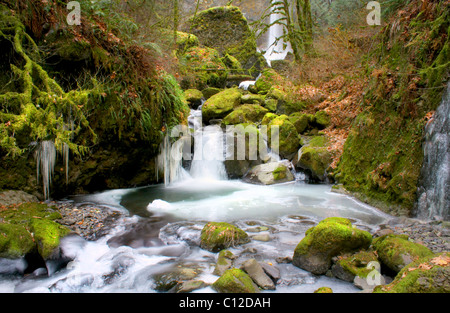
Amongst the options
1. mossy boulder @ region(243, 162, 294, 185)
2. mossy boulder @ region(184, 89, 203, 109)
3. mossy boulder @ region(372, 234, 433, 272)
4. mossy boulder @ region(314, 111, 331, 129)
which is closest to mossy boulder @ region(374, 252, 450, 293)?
mossy boulder @ region(372, 234, 433, 272)

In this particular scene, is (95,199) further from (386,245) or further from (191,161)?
(386,245)

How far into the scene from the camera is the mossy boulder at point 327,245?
3756mm

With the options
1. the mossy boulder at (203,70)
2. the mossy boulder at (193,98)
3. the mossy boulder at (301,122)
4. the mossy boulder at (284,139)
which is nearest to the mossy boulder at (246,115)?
the mossy boulder at (301,122)

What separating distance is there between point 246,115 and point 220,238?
8.32m

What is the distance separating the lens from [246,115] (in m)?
12.3

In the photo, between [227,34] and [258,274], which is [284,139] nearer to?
[258,274]

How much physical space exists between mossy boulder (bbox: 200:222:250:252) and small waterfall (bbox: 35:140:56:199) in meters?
3.87

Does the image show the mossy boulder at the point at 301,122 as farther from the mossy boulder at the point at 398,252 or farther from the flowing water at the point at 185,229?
the mossy boulder at the point at 398,252

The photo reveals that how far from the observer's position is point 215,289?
338 centimetres

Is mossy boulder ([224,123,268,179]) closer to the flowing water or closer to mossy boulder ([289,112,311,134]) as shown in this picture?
the flowing water

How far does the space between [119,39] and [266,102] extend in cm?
779

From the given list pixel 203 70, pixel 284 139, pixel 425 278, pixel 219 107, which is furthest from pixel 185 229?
pixel 203 70

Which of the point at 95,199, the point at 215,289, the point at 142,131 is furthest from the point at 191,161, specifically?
the point at 215,289

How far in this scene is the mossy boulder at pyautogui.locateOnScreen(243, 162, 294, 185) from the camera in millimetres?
9312
